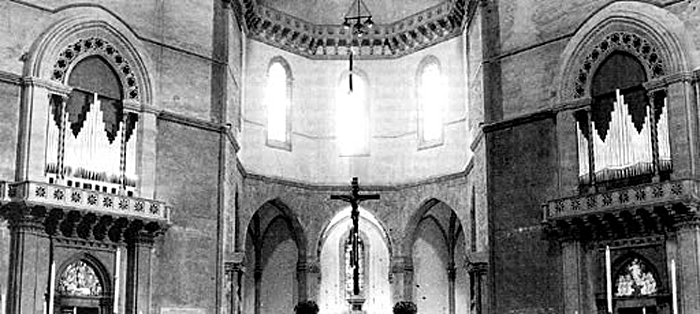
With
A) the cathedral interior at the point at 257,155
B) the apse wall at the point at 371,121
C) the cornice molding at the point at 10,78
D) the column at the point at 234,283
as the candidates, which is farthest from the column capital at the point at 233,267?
the cornice molding at the point at 10,78

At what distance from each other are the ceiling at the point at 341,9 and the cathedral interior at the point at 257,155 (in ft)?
10.8

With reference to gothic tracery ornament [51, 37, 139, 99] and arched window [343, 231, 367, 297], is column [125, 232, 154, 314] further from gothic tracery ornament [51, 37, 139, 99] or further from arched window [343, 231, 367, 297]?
arched window [343, 231, 367, 297]

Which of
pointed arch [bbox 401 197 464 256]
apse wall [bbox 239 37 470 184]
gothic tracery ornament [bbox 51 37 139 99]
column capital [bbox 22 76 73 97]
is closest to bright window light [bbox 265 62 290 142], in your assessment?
apse wall [bbox 239 37 470 184]

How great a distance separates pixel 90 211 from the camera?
984 inches

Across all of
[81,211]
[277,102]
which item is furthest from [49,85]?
[277,102]

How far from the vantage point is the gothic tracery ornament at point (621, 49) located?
84.4 feet

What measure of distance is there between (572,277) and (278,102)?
15.5m

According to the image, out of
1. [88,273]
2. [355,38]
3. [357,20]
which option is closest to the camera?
[88,273]

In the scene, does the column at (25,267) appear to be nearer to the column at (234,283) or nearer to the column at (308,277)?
the column at (234,283)

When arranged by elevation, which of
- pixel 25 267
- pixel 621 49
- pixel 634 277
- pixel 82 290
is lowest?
pixel 82 290

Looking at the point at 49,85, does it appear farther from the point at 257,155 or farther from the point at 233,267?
the point at 257,155

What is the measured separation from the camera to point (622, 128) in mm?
26234

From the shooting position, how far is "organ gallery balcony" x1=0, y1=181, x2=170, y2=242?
23953 millimetres

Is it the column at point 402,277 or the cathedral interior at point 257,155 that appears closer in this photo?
the cathedral interior at point 257,155
